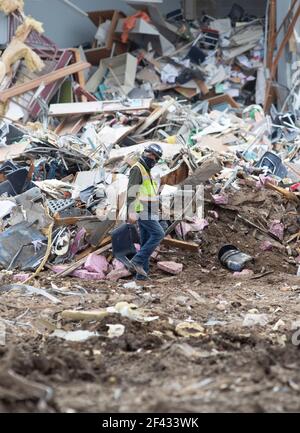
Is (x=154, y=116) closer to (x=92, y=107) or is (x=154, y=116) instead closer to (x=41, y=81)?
(x=92, y=107)

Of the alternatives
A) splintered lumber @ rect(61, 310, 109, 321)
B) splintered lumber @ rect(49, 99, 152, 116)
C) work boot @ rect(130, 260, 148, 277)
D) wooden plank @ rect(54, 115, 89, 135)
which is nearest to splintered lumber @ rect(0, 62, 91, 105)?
splintered lumber @ rect(49, 99, 152, 116)

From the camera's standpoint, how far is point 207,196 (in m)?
10.4

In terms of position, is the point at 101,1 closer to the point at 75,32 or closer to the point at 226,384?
the point at 75,32

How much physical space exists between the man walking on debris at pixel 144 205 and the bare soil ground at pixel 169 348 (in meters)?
0.34

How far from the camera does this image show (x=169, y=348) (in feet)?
19.8

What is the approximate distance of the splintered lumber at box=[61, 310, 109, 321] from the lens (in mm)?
6969

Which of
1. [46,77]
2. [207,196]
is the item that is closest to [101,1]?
[46,77]

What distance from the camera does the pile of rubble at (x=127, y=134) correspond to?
975cm

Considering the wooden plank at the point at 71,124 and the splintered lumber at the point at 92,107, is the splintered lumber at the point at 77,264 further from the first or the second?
→ the splintered lumber at the point at 92,107

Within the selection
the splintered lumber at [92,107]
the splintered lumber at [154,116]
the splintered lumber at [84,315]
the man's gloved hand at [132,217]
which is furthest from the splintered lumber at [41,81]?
the splintered lumber at [84,315]

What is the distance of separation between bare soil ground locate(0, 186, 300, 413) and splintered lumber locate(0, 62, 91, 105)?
5613 millimetres

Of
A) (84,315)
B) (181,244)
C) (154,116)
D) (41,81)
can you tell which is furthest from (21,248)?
(41,81)

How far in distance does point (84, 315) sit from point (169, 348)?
129cm

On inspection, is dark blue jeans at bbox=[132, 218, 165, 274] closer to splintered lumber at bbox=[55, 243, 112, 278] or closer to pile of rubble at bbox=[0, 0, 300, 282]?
pile of rubble at bbox=[0, 0, 300, 282]
